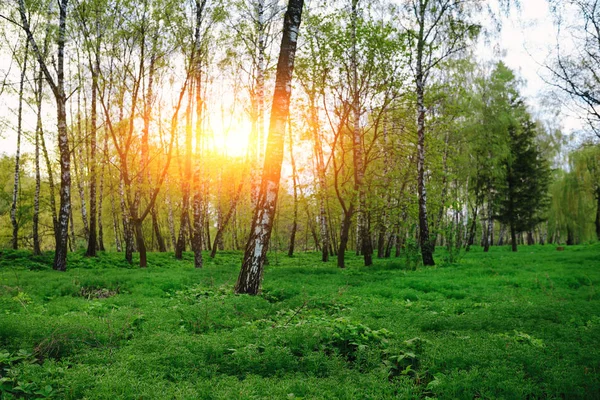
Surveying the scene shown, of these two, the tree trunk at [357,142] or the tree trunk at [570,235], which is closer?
the tree trunk at [357,142]

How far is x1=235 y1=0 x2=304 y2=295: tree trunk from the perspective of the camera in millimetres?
8367

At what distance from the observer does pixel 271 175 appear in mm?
8445

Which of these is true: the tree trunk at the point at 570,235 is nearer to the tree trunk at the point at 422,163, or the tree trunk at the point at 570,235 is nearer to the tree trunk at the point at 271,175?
the tree trunk at the point at 422,163

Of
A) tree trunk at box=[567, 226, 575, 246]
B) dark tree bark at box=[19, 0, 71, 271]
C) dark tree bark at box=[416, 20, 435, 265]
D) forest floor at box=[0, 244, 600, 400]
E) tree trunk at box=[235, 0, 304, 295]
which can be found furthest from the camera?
tree trunk at box=[567, 226, 575, 246]

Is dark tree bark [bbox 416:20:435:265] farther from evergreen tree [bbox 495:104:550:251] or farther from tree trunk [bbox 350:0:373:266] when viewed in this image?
evergreen tree [bbox 495:104:550:251]

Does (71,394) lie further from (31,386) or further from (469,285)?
(469,285)

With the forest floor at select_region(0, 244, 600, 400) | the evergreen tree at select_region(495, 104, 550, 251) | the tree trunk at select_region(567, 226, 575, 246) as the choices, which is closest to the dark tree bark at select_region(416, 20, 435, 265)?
the forest floor at select_region(0, 244, 600, 400)

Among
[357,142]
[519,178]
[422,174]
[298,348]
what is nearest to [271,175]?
[298,348]

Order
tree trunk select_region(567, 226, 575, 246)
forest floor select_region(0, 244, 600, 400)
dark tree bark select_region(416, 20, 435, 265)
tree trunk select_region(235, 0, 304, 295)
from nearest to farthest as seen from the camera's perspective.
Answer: forest floor select_region(0, 244, 600, 400), tree trunk select_region(235, 0, 304, 295), dark tree bark select_region(416, 20, 435, 265), tree trunk select_region(567, 226, 575, 246)

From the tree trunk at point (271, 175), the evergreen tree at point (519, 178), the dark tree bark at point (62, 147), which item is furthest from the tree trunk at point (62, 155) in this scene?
the evergreen tree at point (519, 178)

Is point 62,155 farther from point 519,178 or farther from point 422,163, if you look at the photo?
point 519,178

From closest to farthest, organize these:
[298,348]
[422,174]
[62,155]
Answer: [298,348] → [62,155] → [422,174]

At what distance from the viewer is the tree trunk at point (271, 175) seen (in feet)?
27.5

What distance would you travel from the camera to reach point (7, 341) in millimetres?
4980
